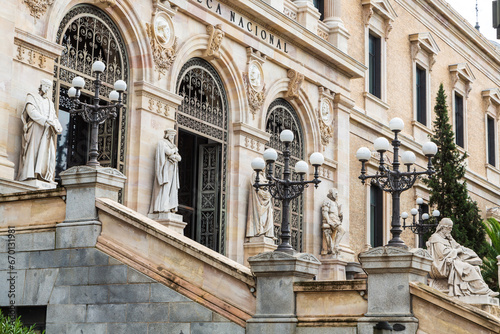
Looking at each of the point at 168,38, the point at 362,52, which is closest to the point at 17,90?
the point at 168,38

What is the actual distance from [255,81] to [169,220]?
6.08 m

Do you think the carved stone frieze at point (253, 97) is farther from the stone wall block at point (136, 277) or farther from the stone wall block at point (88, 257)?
the stone wall block at point (136, 277)

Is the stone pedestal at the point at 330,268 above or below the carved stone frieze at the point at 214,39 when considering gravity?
below

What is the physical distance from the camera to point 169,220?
18938 millimetres

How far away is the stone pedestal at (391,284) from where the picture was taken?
12.3 metres

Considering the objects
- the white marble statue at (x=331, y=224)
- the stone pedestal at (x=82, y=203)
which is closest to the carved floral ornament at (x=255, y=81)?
the white marble statue at (x=331, y=224)

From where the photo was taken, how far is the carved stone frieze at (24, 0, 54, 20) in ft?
56.3

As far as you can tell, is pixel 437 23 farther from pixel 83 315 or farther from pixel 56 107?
pixel 83 315

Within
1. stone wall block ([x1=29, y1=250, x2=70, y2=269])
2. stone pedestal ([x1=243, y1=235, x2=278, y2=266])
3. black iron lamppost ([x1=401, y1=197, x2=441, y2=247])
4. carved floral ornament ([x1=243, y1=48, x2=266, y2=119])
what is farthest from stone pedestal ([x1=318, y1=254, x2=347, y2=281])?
stone wall block ([x1=29, y1=250, x2=70, y2=269])

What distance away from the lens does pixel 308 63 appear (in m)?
25.9

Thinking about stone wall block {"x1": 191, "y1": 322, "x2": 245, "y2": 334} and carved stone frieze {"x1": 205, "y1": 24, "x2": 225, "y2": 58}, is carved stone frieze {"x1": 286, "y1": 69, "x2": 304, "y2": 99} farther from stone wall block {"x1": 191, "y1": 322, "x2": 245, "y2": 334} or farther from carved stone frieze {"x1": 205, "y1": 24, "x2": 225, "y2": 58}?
stone wall block {"x1": 191, "y1": 322, "x2": 245, "y2": 334}

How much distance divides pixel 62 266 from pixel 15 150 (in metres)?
3.25

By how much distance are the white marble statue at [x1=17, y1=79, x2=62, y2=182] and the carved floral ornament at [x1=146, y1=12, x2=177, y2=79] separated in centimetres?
425

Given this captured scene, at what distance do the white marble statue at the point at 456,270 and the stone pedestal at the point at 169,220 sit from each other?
19.0ft
